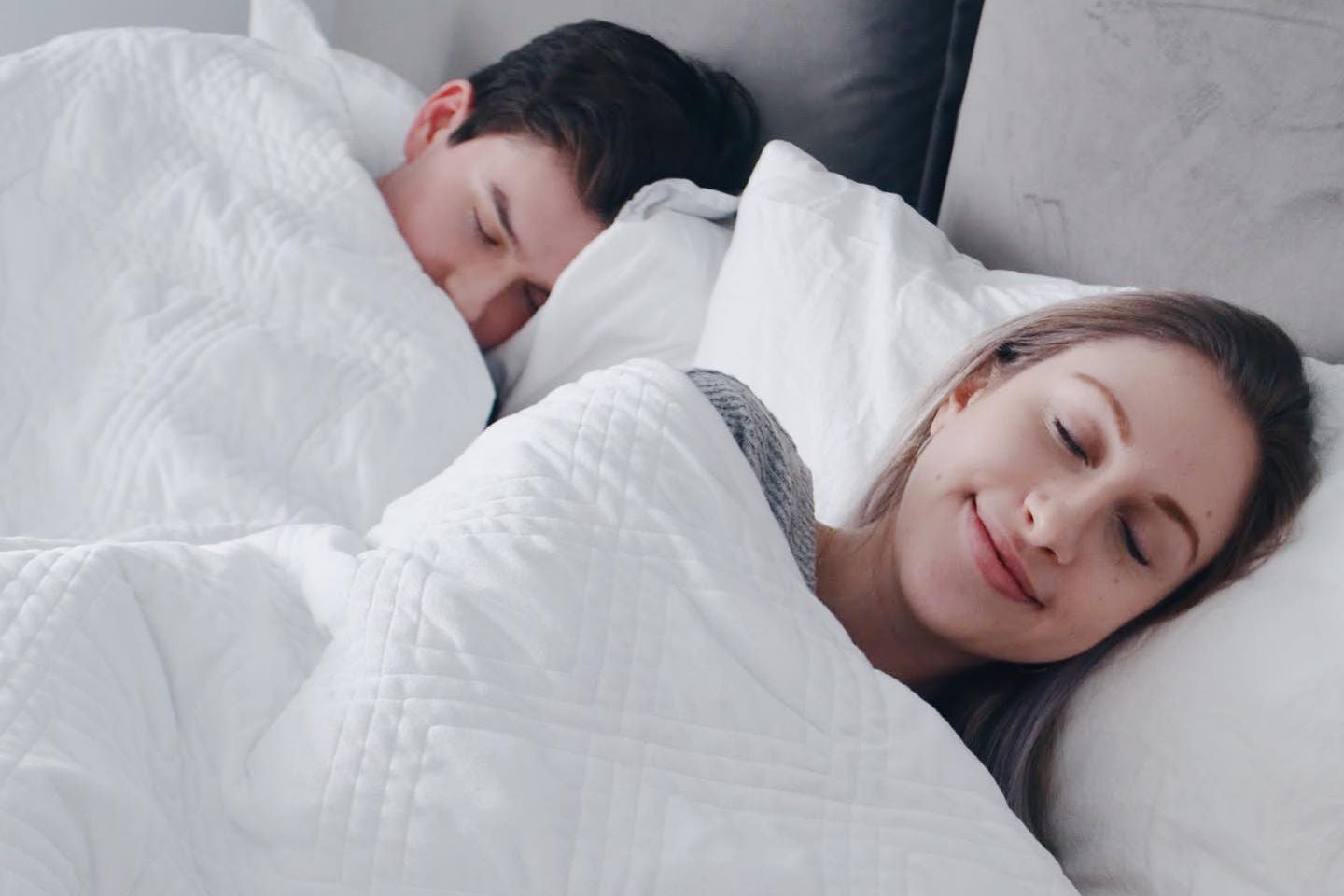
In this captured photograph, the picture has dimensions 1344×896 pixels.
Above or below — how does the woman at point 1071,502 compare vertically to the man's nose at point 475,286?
Result: above

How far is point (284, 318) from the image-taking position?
1.25 m

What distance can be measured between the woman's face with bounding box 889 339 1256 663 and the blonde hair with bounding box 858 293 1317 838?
14mm

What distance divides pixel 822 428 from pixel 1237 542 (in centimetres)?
33

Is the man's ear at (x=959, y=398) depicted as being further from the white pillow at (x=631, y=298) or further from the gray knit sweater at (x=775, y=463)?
the white pillow at (x=631, y=298)

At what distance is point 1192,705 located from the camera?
83 cm

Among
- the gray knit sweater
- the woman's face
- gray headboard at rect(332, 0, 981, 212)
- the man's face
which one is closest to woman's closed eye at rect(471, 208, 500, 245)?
the man's face

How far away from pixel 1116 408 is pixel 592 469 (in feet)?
1.17

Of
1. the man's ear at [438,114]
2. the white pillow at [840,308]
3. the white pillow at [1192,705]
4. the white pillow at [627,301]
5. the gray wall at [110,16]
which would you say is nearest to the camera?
the white pillow at [1192,705]

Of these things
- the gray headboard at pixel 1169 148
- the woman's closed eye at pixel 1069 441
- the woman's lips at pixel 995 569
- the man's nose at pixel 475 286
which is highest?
the gray headboard at pixel 1169 148

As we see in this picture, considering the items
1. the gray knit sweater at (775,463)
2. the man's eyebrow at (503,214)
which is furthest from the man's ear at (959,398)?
the man's eyebrow at (503,214)

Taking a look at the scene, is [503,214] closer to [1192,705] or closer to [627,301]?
[627,301]

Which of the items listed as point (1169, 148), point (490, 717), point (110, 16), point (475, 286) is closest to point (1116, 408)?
point (1169, 148)

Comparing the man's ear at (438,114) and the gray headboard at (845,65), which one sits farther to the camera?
the man's ear at (438,114)

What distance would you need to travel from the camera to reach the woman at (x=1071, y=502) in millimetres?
894
